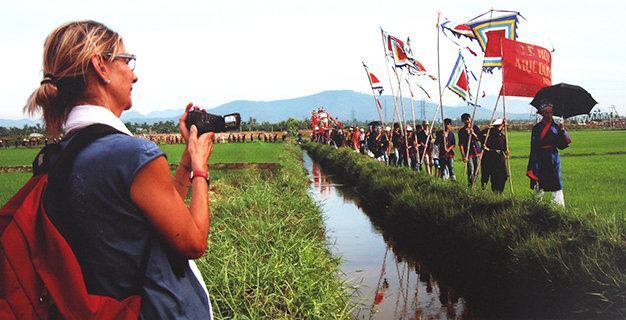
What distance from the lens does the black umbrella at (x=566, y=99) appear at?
32.7ft

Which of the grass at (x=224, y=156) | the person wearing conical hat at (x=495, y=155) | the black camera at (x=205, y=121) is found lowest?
the grass at (x=224, y=156)

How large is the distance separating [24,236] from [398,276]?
6.82 metres

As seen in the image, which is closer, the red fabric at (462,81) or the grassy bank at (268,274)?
the grassy bank at (268,274)

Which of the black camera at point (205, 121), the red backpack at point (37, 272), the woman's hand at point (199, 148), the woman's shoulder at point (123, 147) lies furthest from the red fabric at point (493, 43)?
the red backpack at point (37, 272)

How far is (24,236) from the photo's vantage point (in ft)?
5.08

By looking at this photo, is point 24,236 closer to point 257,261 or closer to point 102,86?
point 102,86

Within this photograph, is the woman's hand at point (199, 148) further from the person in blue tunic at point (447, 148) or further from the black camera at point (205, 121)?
the person in blue tunic at point (447, 148)

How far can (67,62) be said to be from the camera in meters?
1.72

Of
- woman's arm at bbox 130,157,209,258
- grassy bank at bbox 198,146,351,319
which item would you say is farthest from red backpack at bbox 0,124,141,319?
grassy bank at bbox 198,146,351,319

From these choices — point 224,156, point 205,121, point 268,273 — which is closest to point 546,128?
point 268,273

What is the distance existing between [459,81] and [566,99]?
516 cm

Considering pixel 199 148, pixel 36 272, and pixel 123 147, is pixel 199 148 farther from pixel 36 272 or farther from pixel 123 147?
pixel 36 272

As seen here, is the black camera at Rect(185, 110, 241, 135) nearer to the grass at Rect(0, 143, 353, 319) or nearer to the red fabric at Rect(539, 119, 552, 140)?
the grass at Rect(0, 143, 353, 319)

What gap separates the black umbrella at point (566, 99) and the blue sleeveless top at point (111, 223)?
9.22 m
